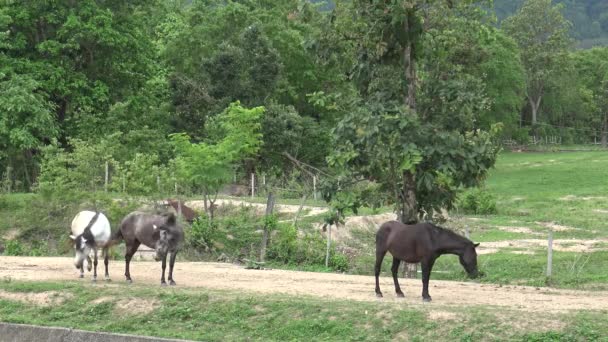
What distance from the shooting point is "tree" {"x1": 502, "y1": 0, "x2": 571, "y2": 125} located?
8288 cm

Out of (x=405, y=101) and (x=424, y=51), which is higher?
(x=424, y=51)

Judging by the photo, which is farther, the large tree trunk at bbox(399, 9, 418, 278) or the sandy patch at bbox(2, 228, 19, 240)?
the sandy patch at bbox(2, 228, 19, 240)

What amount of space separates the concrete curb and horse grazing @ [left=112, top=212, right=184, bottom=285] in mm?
3042

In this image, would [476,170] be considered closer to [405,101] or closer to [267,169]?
[405,101]

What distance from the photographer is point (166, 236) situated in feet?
49.6

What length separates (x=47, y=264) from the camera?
19.3 meters

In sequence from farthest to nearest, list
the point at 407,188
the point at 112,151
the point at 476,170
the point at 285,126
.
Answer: the point at 285,126, the point at 112,151, the point at 407,188, the point at 476,170

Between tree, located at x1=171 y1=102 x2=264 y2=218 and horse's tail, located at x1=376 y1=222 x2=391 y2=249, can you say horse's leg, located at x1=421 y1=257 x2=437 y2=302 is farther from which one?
tree, located at x1=171 y1=102 x2=264 y2=218

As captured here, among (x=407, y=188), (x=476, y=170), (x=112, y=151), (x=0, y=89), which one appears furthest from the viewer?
(x=0, y=89)

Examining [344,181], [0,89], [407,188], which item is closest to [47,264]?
[344,181]

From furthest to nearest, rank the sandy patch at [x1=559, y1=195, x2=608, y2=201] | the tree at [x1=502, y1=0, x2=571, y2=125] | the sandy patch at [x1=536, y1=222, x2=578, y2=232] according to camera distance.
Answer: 1. the tree at [x1=502, y1=0, x2=571, y2=125]
2. the sandy patch at [x1=559, y1=195, x2=608, y2=201]
3. the sandy patch at [x1=536, y1=222, x2=578, y2=232]

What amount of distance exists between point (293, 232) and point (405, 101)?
746 centimetres

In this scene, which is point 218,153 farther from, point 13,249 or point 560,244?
point 560,244

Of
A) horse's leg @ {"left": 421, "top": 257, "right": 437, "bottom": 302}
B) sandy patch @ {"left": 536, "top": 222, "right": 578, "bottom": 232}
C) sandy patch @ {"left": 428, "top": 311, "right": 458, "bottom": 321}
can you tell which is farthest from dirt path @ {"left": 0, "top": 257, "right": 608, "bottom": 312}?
sandy patch @ {"left": 536, "top": 222, "right": 578, "bottom": 232}
